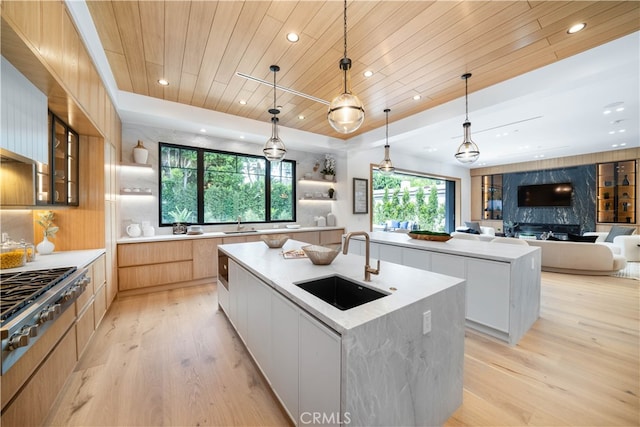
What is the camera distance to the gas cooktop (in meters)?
1.15

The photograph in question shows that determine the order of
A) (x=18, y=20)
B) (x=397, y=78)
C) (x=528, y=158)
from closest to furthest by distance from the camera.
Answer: (x=18, y=20) < (x=397, y=78) < (x=528, y=158)

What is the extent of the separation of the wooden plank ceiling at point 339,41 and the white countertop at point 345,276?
2.08 m

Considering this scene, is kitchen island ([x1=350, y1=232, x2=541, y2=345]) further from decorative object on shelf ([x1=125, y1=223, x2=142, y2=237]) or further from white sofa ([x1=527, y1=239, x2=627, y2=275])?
decorative object on shelf ([x1=125, y1=223, x2=142, y2=237])

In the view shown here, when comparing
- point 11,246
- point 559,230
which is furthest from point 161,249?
point 559,230

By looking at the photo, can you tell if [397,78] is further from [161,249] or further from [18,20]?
[161,249]

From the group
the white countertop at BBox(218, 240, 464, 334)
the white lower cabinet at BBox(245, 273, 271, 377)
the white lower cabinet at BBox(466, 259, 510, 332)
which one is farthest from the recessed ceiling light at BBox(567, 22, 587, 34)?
the white lower cabinet at BBox(245, 273, 271, 377)

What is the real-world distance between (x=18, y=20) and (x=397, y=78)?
3149 mm

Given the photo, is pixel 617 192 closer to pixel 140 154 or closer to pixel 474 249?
pixel 474 249

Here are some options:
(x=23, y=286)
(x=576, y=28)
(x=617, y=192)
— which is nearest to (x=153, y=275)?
(x=23, y=286)

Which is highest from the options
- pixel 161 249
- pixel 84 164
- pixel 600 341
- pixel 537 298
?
pixel 84 164

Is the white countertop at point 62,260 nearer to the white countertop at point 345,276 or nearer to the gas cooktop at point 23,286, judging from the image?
the gas cooktop at point 23,286

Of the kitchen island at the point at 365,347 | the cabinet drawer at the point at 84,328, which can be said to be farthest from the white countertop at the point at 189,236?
the kitchen island at the point at 365,347

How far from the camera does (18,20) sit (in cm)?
120

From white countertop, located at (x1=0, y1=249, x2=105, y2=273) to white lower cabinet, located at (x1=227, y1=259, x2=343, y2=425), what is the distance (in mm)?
1437
